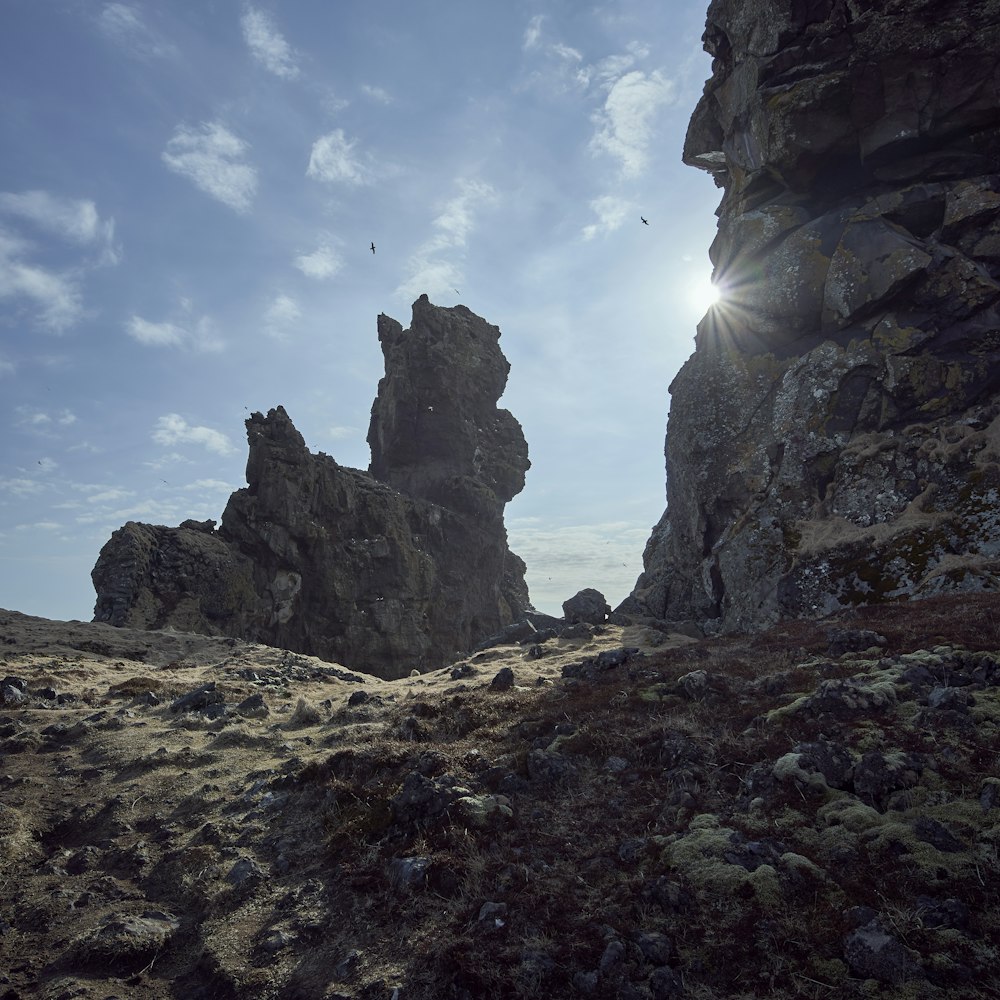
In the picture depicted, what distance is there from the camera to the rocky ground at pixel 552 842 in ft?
26.3

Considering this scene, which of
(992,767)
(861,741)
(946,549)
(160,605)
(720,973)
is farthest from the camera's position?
(160,605)

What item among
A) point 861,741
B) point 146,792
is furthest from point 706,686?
point 146,792

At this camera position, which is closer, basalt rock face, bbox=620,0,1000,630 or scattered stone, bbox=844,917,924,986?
scattered stone, bbox=844,917,924,986

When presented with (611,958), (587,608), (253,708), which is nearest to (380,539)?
(587,608)

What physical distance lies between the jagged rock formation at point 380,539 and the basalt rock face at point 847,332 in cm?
4223

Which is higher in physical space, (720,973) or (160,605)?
(160,605)

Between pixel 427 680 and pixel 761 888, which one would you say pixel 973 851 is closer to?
pixel 761 888

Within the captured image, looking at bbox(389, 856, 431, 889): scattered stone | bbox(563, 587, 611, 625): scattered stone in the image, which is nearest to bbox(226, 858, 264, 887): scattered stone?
bbox(389, 856, 431, 889): scattered stone

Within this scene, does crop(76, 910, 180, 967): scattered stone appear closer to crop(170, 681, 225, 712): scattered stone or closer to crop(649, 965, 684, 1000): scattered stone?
crop(649, 965, 684, 1000): scattered stone

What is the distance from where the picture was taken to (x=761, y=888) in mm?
8758

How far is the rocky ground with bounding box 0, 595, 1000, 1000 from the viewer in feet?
26.3

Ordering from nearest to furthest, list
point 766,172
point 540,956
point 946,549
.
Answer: point 540,956 → point 946,549 → point 766,172

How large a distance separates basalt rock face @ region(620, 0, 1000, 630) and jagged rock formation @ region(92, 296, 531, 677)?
42233mm

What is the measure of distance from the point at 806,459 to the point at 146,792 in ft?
118
